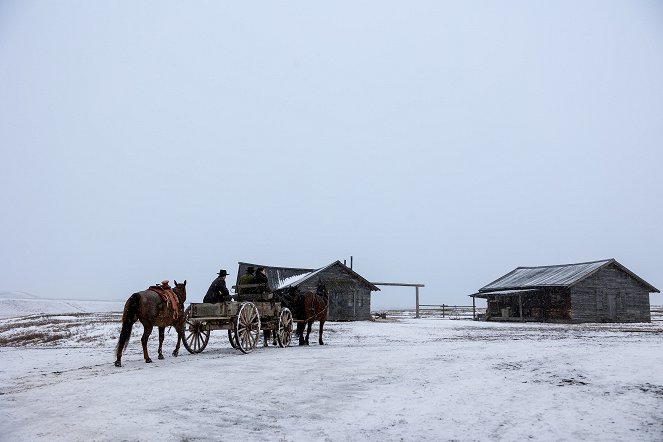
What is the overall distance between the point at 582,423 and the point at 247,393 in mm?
4546

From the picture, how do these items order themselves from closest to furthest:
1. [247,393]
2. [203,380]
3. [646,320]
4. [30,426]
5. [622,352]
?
[30,426]
[247,393]
[203,380]
[622,352]
[646,320]

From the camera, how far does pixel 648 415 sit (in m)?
6.02

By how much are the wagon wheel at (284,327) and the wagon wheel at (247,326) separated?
3.63 ft

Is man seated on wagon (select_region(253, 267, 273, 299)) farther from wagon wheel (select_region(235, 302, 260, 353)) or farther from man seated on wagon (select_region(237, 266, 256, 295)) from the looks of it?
wagon wheel (select_region(235, 302, 260, 353))

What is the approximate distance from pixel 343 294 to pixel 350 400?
32393mm

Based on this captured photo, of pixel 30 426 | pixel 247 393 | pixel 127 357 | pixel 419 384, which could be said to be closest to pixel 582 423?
pixel 419 384

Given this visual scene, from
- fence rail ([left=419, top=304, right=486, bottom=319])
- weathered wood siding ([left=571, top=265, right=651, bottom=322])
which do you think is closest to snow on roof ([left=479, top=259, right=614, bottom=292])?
weathered wood siding ([left=571, top=265, right=651, bottom=322])

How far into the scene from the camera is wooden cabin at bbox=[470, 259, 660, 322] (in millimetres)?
35750

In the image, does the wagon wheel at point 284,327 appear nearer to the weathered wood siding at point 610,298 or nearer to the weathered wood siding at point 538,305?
the weathered wood siding at point 538,305

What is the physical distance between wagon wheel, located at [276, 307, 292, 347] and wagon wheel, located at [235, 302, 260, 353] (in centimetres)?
111

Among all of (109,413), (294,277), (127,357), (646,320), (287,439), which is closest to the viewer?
(287,439)

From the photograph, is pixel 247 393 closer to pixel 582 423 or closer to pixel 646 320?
pixel 582 423

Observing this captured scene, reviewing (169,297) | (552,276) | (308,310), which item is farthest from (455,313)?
(169,297)

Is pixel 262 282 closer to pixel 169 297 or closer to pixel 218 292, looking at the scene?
pixel 218 292
